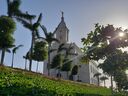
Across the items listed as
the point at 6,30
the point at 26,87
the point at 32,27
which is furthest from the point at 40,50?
the point at 26,87

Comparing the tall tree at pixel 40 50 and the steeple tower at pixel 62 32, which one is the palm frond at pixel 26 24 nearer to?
the tall tree at pixel 40 50

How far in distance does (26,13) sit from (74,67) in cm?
4119

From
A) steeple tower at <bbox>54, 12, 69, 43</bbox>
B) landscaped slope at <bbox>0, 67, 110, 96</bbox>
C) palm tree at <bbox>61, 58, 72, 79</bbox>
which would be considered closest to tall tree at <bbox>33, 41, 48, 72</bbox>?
palm tree at <bbox>61, 58, 72, 79</bbox>

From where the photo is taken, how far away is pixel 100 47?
27.4 meters

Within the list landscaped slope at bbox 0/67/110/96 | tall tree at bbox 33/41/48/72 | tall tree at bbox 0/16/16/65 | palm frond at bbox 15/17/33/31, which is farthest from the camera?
tall tree at bbox 33/41/48/72

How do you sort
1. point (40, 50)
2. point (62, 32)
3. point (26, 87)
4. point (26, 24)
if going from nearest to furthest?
1. point (26, 87)
2. point (26, 24)
3. point (40, 50)
4. point (62, 32)

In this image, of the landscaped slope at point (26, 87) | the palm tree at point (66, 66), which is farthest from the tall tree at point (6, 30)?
the palm tree at point (66, 66)

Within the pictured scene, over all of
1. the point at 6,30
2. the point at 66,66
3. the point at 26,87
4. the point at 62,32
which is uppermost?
the point at 62,32

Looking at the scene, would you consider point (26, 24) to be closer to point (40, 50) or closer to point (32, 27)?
point (32, 27)

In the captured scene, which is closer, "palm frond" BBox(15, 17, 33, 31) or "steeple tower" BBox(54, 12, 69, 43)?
"palm frond" BBox(15, 17, 33, 31)

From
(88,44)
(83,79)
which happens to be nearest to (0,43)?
(88,44)

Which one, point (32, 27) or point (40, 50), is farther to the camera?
point (40, 50)

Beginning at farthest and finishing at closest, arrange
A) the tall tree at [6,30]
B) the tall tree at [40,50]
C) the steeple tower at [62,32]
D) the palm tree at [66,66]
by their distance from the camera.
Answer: the steeple tower at [62,32]
the palm tree at [66,66]
the tall tree at [40,50]
the tall tree at [6,30]

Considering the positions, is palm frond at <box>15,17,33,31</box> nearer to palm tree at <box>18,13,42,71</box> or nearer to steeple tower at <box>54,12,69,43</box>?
palm tree at <box>18,13,42,71</box>
